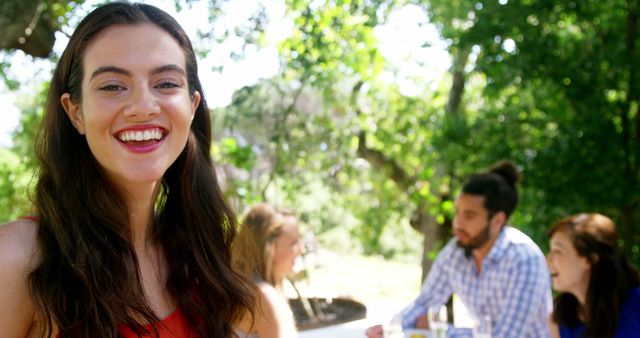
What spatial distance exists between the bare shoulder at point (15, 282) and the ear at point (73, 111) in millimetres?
210

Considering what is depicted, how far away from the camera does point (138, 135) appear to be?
1.26m

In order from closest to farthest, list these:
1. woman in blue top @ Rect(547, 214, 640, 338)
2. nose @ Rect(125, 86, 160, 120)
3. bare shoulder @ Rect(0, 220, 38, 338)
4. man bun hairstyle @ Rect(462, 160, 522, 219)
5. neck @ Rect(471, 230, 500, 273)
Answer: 1. bare shoulder @ Rect(0, 220, 38, 338)
2. nose @ Rect(125, 86, 160, 120)
3. woman in blue top @ Rect(547, 214, 640, 338)
4. neck @ Rect(471, 230, 500, 273)
5. man bun hairstyle @ Rect(462, 160, 522, 219)

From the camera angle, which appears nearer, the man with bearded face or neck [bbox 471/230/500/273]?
the man with bearded face

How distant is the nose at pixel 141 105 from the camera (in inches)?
49.3

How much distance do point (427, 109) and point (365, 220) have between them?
1.19 metres

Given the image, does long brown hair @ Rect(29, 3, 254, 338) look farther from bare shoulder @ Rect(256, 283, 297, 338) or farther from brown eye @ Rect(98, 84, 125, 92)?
bare shoulder @ Rect(256, 283, 297, 338)

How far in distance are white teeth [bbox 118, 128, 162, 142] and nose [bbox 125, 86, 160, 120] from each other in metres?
0.02

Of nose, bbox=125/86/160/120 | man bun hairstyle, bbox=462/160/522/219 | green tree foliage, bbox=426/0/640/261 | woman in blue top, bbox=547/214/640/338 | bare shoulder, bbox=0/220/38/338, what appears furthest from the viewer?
green tree foliage, bbox=426/0/640/261

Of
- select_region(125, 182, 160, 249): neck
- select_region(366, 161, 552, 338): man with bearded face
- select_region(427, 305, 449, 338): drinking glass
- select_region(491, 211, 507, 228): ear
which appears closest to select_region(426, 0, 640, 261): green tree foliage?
select_region(366, 161, 552, 338): man with bearded face

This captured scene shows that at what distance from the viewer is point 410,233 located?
9797 millimetres

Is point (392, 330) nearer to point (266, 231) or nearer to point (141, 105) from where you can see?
point (266, 231)

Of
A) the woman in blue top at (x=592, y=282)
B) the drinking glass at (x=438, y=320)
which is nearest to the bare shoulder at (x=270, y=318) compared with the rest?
the drinking glass at (x=438, y=320)

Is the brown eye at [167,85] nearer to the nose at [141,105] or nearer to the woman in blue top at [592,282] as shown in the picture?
the nose at [141,105]

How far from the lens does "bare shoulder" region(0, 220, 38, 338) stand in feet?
3.77
